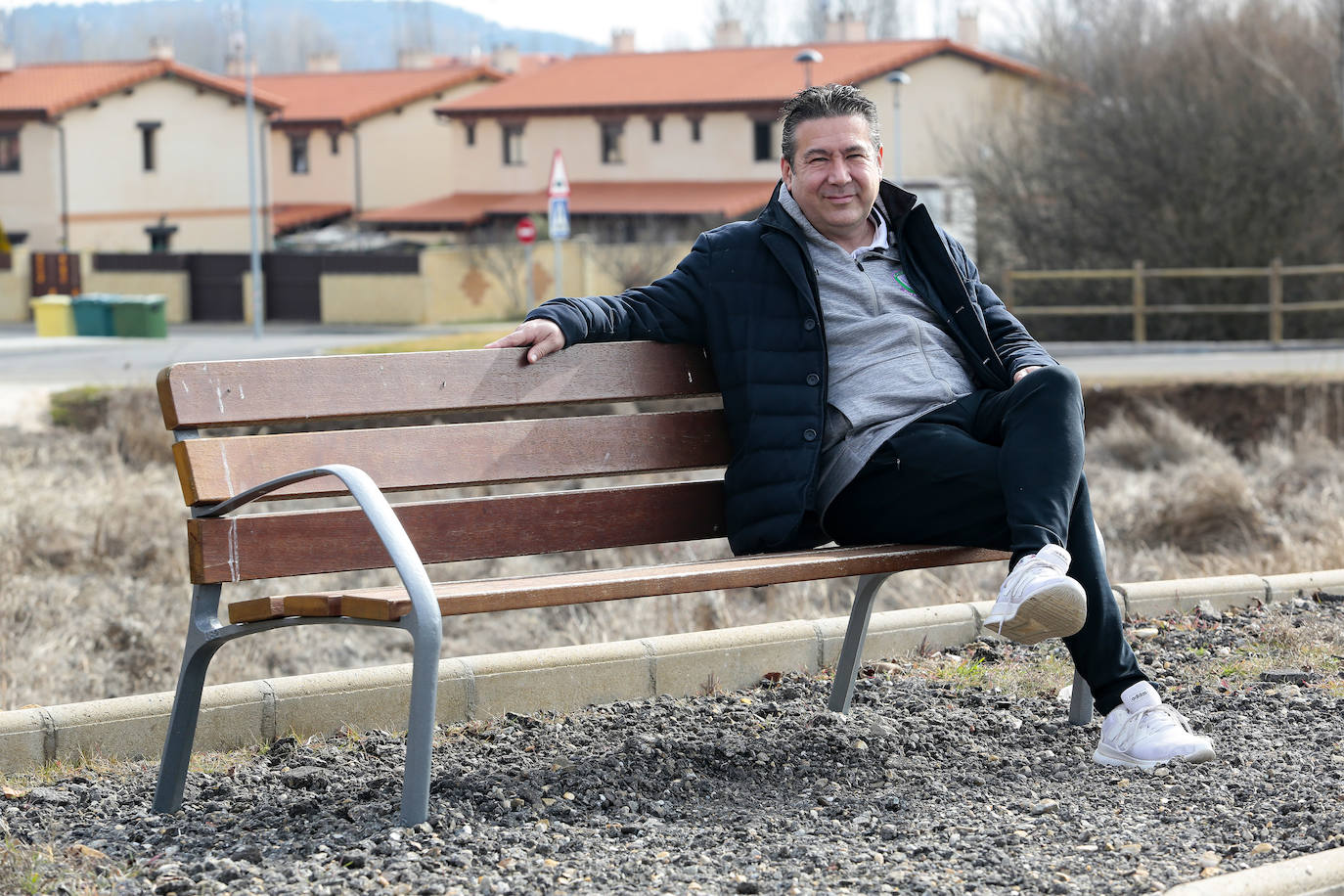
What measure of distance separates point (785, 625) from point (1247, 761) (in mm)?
1455

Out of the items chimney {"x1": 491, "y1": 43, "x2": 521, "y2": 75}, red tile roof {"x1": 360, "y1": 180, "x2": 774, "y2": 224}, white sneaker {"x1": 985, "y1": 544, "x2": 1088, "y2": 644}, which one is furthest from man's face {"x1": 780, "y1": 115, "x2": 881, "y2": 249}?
chimney {"x1": 491, "y1": 43, "x2": 521, "y2": 75}

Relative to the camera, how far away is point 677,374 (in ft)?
14.3

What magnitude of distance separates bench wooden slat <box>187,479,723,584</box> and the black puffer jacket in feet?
0.46

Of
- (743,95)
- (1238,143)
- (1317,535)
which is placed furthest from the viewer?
(743,95)

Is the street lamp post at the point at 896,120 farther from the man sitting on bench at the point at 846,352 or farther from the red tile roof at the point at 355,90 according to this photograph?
the man sitting on bench at the point at 846,352

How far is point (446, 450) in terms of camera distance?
3967mm

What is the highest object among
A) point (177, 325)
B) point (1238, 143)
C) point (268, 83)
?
point (268, 83)

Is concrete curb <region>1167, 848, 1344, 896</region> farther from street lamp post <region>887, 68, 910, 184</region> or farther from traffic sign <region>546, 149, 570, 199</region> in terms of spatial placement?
street lamp post <region>887, 68, 910, 184</region>

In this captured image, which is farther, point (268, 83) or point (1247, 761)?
point (268, 83)

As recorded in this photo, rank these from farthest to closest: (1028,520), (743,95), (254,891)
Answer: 1. (743,95)
2. (1028,520)
3. (254,891)

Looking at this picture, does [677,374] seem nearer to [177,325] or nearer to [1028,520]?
[1028,520]

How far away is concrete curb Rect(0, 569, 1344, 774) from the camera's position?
13.2ft

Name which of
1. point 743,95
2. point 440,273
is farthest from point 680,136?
point 440,273

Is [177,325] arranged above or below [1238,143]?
below
